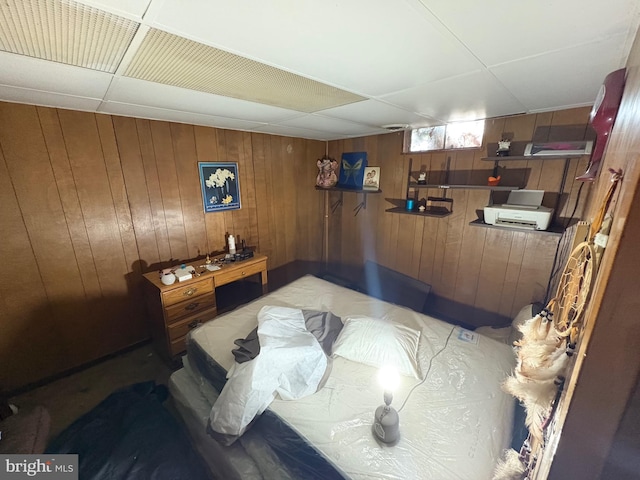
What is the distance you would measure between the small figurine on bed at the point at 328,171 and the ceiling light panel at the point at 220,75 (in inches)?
72.2

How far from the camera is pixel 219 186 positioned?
268cm

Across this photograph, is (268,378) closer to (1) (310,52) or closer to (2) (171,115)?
(1) (310,52)

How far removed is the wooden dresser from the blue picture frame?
2.36ft

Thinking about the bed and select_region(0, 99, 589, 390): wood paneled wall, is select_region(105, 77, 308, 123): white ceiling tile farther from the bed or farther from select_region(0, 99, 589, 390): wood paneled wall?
the bed

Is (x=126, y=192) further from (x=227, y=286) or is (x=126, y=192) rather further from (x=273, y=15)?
(x=273, y=15)

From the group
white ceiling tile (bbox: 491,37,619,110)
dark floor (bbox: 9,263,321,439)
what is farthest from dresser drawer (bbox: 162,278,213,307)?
white ceiling tile (bbox: 491,37,619,110)

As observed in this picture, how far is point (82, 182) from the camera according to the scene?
193 cm

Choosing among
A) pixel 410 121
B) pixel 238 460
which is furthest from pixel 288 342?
pixel 410 121

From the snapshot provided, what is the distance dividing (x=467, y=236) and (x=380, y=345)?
5.32 ft

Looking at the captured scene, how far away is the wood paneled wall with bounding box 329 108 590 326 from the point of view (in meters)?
2.01

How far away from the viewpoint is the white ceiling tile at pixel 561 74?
3.20ft

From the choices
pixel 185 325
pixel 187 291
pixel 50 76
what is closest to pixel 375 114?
pixel 50 76

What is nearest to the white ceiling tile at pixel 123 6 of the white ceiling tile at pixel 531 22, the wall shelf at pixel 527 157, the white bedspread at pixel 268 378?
the white ceiling tile at pixel 531 22

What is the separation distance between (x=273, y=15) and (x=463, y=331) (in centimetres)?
212
